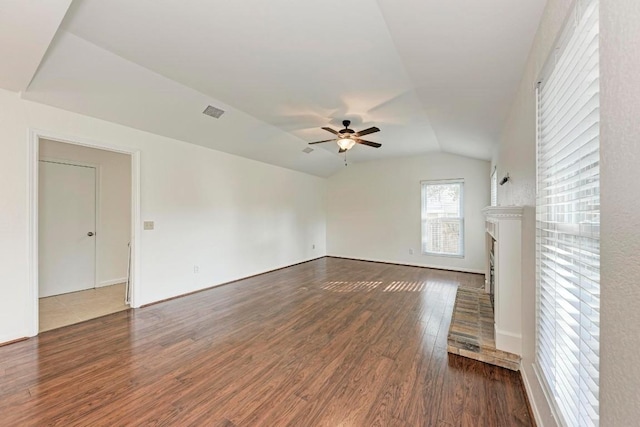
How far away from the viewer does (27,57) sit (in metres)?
2.15

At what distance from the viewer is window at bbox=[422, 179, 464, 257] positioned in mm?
6094

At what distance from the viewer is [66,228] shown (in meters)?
4.46

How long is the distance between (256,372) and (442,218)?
5.44m

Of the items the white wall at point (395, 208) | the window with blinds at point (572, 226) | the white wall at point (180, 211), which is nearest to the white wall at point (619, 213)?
the window with blinds at point (572, 226)

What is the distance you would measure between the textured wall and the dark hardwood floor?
50.7 inches

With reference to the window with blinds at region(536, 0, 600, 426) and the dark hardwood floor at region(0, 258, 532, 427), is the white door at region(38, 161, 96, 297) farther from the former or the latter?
the window with blinds at region(536, 0, 600, 426)

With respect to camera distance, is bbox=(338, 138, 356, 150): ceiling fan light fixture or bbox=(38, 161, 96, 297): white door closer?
bbox=(338, 138, 356, 150): ceiling fan light fixture

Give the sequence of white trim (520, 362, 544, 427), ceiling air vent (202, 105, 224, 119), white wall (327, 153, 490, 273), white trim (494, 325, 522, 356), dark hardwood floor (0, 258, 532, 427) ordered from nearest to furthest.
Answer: white trim (520, 362, 544, 427) < dark hardwood floor (0, 258, 532, 427) < white trim (494, 325, 522, 356) < ceiling air vent (202, 105, 224, 119) < white wall (327, 153, 490, 273)

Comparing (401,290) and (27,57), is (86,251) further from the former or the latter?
(401,290)

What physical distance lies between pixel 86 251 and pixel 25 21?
412cm

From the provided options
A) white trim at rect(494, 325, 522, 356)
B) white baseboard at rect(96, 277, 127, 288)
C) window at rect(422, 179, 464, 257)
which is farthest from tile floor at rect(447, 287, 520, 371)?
white baseboard at rect(96, 277, 127, 288)

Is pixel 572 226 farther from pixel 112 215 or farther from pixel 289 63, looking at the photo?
pixel 112 215

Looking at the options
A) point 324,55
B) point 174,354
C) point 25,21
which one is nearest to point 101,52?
point 25,21

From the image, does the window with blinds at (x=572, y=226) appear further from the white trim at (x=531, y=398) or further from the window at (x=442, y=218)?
the window at (x=442, y=218)
